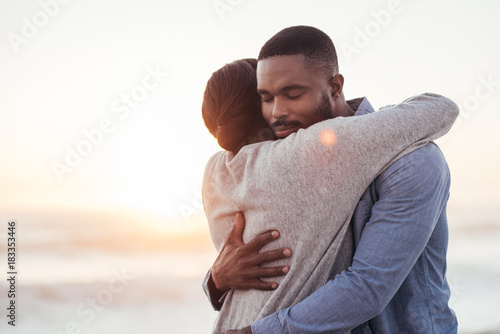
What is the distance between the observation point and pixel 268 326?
5.39ft

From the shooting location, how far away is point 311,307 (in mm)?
1608

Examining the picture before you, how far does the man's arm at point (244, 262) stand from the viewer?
1.71m

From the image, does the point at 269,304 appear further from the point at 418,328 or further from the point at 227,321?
the point at 418,328

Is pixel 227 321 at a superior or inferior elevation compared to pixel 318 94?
inferior

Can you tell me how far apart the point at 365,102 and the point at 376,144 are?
43cm

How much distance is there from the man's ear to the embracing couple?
0.65 ft

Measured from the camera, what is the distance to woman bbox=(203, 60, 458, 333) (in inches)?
63.2

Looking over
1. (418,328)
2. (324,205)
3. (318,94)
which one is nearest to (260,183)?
(324,205)

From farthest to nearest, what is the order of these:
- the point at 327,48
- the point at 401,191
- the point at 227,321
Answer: the point at 327,48
the point at 227,321
the point at 401,191

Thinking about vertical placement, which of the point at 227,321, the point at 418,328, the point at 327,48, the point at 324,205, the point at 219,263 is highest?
the point at 327,48

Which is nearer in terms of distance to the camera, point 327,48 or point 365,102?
point 365,102

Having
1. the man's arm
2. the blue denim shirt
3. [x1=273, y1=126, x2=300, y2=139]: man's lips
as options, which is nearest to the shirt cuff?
the blue denim shirt

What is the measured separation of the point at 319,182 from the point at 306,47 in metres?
0.66

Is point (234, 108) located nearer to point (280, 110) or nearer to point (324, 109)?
point (280, 110)
